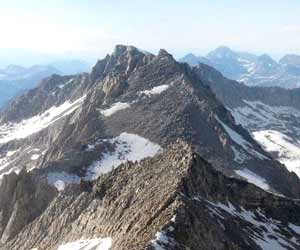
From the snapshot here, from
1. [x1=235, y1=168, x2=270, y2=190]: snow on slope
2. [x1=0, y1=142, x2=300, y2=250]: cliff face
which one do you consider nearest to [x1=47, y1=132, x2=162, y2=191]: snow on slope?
[x1=235, y1=168, x2=270, y2=190]: snow on slope

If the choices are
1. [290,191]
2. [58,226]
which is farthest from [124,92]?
[58,226]

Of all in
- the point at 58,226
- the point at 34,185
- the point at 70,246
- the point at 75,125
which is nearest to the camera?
the point at 70,246

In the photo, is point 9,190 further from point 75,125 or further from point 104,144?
point 75,125

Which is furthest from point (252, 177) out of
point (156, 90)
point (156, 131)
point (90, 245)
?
point (90, 245)

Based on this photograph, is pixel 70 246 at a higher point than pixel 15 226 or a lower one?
higher

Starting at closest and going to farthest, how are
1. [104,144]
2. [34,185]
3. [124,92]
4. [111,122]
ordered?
1. [34,185]
2. [104,144]
3. [111,122]
4. [124,92]

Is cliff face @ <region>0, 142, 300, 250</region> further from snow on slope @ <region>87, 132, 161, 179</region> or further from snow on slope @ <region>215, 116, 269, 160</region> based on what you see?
snow on slope @ <region>215, 116, 269, 160</region>

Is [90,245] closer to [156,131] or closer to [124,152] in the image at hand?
[124,152]
